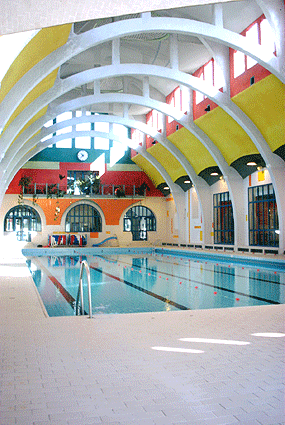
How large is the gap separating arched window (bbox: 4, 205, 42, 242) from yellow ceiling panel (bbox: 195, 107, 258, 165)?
44.2ft

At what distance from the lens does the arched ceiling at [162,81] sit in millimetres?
10148

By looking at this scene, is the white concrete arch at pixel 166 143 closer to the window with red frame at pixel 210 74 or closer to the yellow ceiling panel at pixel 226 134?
the yellow ceiling panel at pixel 226 134

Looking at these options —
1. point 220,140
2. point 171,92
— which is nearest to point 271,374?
point 220,140

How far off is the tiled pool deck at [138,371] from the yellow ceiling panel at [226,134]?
11300 millimetres

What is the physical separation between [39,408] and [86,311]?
14.7 feet

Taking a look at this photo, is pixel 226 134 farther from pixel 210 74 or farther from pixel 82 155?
pixel 82 155

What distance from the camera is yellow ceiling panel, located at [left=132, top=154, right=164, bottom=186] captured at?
88.4ft

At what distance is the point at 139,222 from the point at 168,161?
5887 mm

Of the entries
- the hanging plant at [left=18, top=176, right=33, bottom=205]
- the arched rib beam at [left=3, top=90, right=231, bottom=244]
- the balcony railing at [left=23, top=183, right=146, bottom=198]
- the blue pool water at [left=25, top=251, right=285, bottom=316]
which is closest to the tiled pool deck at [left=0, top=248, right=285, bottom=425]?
the blue pool water at [left=25, top=251, right=285, bottom=316]

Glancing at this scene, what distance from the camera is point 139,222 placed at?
92.7ft

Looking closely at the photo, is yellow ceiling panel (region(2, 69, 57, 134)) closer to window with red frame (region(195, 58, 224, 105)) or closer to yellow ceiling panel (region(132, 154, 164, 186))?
window with red frame (region(195, 58, 224, 105))

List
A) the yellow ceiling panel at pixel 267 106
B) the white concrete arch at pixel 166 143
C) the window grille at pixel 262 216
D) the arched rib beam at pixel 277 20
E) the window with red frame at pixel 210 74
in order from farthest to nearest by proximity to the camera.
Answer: the white concrete arch at pixel 166 143 → the window with red frame at pixel 210 74 → the window grille at pixel 262 216 → the yellow ceiling panel at pixel 267 106 → the arched rib beam at pixel 277 20

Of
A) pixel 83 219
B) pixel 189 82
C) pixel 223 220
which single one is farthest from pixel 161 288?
pixel 83 219

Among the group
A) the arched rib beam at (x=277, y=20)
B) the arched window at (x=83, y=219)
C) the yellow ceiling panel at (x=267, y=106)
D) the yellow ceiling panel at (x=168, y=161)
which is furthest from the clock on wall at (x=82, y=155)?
the arched rib beam at (x=277, y=20)
